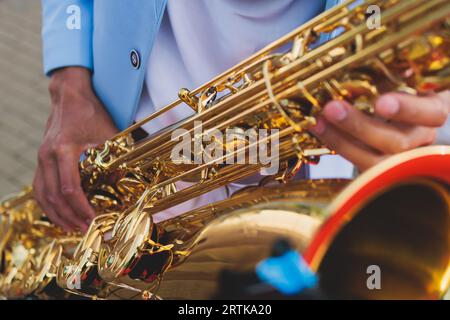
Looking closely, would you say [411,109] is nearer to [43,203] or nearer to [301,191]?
[301,191]

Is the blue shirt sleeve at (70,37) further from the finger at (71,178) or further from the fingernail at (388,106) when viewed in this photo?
the fingernail at (388,106)

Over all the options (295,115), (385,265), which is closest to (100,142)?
(295,115)

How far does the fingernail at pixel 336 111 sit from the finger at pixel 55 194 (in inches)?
35.8

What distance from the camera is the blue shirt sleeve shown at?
60.3 inches

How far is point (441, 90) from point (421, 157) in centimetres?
10

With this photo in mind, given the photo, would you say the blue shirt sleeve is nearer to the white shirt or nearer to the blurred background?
the white shirt

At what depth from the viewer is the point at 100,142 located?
148cm

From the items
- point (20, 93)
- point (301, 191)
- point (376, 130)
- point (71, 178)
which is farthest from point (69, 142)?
point (20, 93)

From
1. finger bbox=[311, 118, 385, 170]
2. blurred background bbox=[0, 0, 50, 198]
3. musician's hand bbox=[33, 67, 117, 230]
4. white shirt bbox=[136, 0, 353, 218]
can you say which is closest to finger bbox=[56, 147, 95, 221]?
musician's hand bbox=[33, 67, 117, 230]

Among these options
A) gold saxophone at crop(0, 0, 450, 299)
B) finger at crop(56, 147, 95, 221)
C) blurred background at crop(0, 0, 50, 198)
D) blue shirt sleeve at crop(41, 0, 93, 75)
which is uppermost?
blurred background at crop(0, 0, 50, 198)

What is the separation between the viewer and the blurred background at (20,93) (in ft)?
10.2

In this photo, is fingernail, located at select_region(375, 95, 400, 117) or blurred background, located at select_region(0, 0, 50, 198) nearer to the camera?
fingernail, located at select_region(375, 95, 400, 117)

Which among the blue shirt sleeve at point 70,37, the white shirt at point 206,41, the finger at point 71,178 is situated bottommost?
the finger at point 71,178

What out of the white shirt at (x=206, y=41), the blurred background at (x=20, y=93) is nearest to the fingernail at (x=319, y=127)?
the white shirt at (x=206, y=41)
